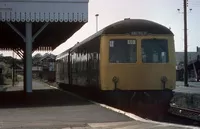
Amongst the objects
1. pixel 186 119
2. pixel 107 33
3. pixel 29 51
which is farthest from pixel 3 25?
pixel 186 119

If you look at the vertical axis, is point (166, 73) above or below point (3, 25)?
below

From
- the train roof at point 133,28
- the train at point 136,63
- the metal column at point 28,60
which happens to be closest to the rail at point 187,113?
the train at point 136,63

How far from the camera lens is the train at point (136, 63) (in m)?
16.1

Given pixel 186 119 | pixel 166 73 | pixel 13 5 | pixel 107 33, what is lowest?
pixel 186 119

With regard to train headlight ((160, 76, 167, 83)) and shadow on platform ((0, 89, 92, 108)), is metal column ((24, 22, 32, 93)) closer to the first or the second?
shadow on platform ((0, 89, 92, 108))

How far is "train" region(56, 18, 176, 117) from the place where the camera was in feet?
53.0

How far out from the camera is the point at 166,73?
16281 mm

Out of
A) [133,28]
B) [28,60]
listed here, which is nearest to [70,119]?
[133,28]

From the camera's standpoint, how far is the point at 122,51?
16.3m

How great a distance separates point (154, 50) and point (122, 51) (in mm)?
1160

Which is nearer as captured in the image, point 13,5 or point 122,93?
point 122,93

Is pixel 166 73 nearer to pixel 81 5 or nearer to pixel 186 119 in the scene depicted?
pixel 186 119

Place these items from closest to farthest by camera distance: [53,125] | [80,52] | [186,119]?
1. [53,125]
2. [186,119]
3. [80,52]

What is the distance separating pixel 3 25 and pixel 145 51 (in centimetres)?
944
